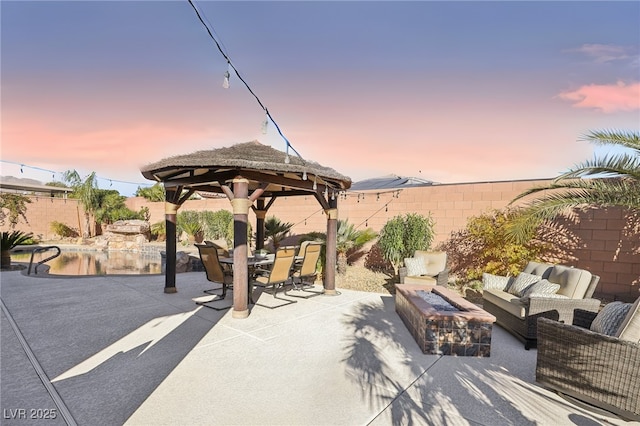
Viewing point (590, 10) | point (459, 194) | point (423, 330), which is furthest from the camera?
point (459, 194)

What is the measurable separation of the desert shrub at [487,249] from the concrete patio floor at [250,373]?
300cm

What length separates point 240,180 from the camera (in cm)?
561

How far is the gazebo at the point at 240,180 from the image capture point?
5.58m

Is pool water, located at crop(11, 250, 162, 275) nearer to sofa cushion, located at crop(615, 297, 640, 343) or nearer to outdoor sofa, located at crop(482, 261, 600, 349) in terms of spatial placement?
outdoor sofa, located at crop(482, 261, 600, 349)

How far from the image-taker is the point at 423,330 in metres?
4.27

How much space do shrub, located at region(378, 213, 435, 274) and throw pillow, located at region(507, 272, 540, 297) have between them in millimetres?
2977

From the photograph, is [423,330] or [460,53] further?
[460,53]

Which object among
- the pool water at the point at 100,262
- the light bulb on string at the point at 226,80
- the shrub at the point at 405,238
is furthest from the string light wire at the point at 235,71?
the pool water at the point at 100,262

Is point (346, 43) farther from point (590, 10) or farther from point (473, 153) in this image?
point (473, 153)

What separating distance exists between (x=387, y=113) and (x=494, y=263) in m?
5.09

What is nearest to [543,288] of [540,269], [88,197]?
A: [540,269]

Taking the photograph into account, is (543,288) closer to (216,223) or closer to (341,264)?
(341,264)

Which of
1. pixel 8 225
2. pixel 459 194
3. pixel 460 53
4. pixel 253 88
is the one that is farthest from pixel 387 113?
pixel 8 225

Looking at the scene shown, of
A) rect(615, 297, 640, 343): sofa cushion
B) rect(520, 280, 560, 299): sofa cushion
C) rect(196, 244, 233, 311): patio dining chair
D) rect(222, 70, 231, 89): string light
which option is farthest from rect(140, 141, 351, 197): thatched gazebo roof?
rect(615, 297, 640, 343): sofa cushion
